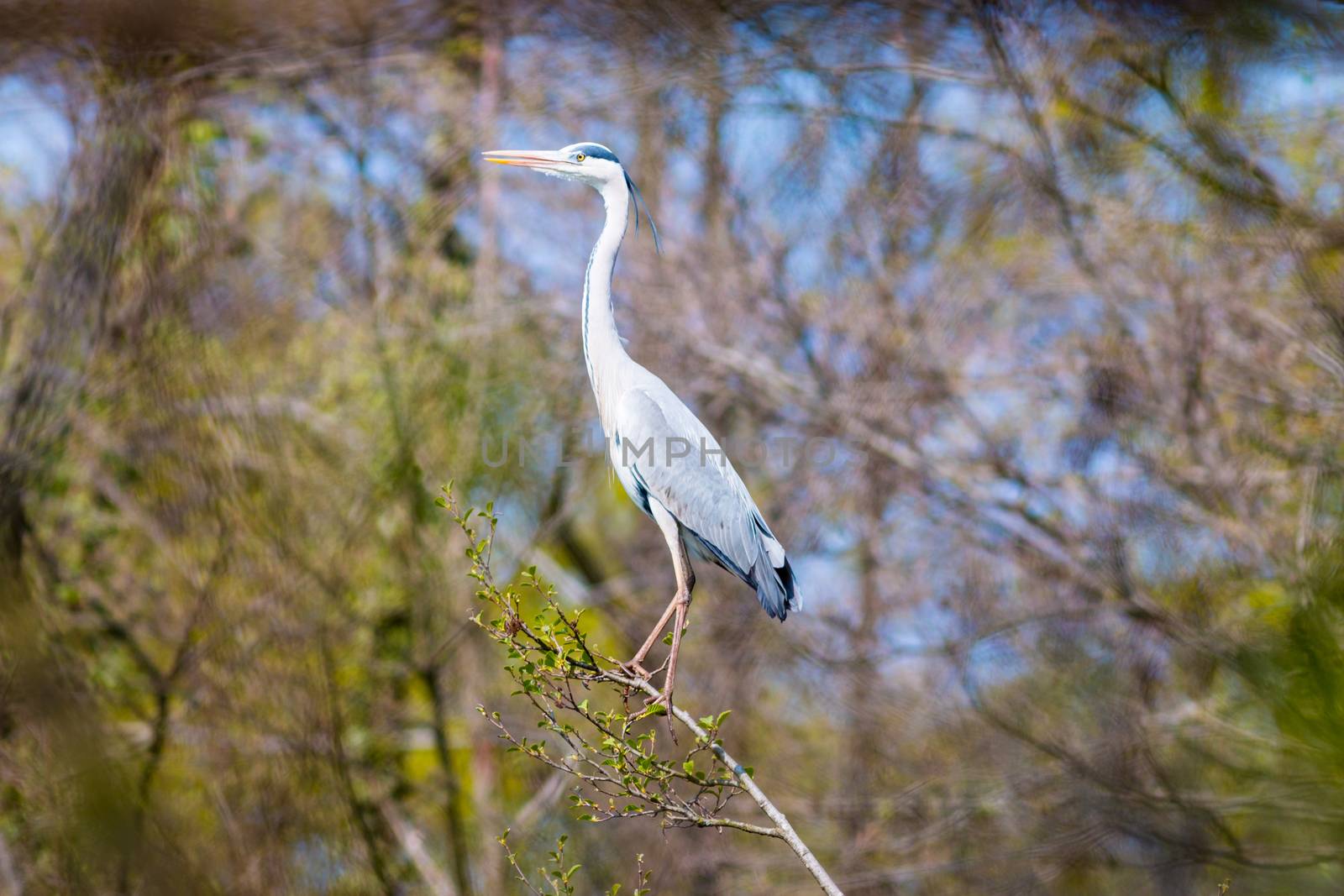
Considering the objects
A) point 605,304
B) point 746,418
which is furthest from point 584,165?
point 746,418

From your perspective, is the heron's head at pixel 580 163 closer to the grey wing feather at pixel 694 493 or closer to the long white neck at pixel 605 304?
the long white neck at pixel 605 304

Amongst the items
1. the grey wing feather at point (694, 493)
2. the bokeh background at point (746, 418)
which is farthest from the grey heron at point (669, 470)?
the bokeh background at point (746, 418)

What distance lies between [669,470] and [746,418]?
3968 millimetres

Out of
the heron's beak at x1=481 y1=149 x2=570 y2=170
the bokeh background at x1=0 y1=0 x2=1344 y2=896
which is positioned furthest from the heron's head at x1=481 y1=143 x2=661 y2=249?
the bokeh background at x1=0 y1=0 x2=1344 y2=896

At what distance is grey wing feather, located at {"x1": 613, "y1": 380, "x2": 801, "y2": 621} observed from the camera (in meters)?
2.01

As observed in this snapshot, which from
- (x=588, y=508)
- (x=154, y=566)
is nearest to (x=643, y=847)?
(x=588, y=508)

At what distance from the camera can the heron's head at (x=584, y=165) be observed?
1964 millimetres

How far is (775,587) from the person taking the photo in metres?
2.06

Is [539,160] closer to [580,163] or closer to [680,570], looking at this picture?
[580,163]

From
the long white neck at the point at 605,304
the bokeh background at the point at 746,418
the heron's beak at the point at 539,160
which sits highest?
the heron's beak at the point at 539,160

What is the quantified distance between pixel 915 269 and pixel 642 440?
4073mm

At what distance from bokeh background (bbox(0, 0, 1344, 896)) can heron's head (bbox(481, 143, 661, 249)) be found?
93.6 inches

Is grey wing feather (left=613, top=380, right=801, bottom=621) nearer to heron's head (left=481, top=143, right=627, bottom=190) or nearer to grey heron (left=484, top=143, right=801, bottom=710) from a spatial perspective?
grey heron (left=484, top=143, right=801, bottom=710)

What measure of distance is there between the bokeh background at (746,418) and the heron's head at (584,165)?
2.38 meters
